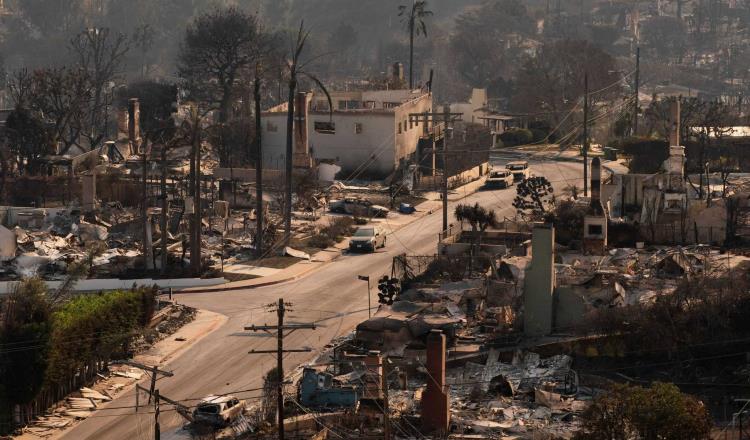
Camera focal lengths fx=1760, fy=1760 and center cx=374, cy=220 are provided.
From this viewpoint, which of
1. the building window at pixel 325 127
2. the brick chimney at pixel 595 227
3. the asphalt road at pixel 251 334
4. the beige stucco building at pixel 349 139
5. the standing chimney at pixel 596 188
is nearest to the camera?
the asphalt road at pixel 251 334

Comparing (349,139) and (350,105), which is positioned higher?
(350,105)

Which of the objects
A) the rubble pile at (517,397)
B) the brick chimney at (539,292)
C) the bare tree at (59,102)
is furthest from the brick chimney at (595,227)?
the bare tree at (59,102)

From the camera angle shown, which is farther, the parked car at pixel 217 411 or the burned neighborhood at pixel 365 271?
the burned neighborhood at pixel 365 271

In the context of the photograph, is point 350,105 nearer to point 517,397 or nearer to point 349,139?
point 349,139

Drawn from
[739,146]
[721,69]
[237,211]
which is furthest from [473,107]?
[721,69]

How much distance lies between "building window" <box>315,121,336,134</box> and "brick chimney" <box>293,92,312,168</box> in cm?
223

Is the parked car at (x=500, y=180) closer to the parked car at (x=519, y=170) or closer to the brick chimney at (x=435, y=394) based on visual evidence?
the parked car at (x=519, y=170)

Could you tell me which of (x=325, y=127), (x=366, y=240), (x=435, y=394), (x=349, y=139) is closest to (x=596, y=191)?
Answer: (x=366, y=240)

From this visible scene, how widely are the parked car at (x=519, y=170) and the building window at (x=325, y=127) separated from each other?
8.36 meters

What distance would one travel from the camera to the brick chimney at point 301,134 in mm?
77750

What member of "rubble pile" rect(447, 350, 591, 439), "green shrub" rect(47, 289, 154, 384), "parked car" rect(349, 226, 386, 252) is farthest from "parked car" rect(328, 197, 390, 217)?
"rubble pile" rect(447, 350, 591, 439)

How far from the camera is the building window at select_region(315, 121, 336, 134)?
270 ft

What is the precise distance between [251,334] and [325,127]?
34.6 metres

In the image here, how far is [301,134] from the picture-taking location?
258 ft
